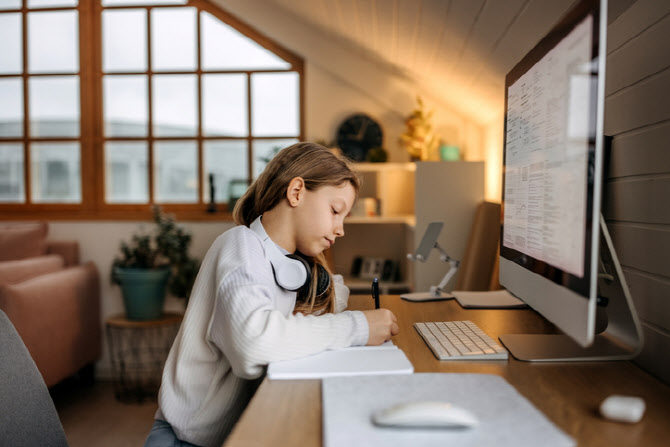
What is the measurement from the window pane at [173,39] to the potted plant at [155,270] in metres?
1.05

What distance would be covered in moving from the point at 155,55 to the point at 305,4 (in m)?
1.31

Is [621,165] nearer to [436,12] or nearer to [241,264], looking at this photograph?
[241,264]

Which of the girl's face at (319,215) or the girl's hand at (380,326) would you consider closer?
the girl's hand at (380,326)

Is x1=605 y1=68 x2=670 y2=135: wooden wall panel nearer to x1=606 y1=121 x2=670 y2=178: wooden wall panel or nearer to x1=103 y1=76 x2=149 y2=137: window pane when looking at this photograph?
x1=606 y1=121 x2=670 y2=178: wooden wall panel

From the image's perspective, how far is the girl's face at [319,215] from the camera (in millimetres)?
1214

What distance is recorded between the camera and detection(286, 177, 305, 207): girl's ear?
3.91ft

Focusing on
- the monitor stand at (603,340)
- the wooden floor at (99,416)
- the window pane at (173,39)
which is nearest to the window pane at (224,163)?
the window pane at (173,39)

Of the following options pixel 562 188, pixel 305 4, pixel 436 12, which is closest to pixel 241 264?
pixel 562 188

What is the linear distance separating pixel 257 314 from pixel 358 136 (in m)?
2.84

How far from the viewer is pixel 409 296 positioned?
1.73 m

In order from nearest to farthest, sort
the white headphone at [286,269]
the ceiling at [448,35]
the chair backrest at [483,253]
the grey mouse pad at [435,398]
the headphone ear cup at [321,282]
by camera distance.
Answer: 1. the grey mouse pad at [435,398]
2. the white headphone at [286,269]
3. the headphone ear cup at [321,282]
4. the ceiling at [448,35]
5. the chair backrest at [483,253]

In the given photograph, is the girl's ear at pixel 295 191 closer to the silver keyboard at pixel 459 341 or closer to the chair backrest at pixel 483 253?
the silver keyboard at pixel 459 341

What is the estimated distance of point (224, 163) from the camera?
154 inches

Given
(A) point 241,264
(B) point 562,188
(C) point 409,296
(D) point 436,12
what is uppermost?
(D) point 436,12
